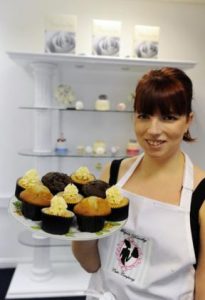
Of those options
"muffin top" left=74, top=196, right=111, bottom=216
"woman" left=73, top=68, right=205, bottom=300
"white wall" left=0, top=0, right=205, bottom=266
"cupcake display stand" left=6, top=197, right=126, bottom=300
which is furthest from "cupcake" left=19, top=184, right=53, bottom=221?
"white wall" left=0, top=0, right=205, bottom=266

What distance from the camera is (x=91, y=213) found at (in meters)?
0.88

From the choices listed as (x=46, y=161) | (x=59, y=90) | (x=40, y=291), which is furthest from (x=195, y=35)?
(x=40, y=291)

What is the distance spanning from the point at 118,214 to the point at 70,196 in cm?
15

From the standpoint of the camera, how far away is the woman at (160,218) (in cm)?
91

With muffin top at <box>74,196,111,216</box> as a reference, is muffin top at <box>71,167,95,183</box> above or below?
above

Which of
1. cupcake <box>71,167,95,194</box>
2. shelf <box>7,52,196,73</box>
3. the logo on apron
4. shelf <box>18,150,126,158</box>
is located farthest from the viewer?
shelf <box>18,150,126,158</box>

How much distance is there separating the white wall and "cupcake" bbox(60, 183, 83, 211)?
1727mm

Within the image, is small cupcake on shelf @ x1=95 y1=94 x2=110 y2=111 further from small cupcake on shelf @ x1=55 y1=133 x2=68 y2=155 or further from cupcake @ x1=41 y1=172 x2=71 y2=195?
cupcake @ x1=41 y1=172 x2=71 y2=195

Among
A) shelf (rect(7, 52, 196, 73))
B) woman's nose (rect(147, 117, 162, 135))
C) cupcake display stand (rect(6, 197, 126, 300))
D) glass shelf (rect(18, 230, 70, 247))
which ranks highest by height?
shelf (rect(7, 52, 196, 73))

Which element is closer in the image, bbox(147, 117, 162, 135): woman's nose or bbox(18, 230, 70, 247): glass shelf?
bbox(147, 117, 162, 135): woman's nose

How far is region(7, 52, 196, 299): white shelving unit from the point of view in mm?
2223

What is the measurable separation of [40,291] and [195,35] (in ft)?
7.57

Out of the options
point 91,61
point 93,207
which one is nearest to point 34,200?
point 93,207

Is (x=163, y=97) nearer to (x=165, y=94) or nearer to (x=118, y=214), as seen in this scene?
(x=165, y=94)
